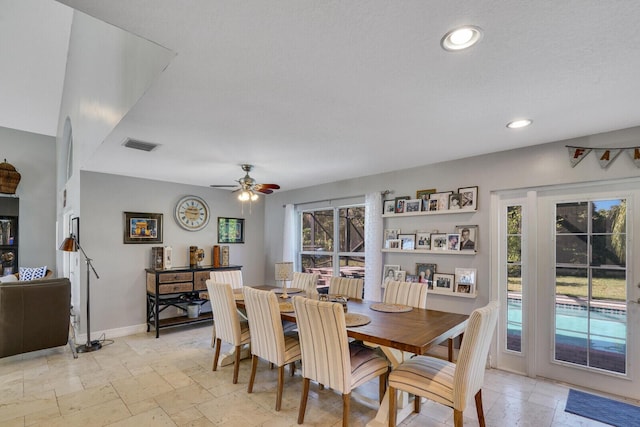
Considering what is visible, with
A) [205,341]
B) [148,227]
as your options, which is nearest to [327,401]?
[205,341]

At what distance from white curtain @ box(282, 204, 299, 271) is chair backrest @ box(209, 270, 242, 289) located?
132 centimetres

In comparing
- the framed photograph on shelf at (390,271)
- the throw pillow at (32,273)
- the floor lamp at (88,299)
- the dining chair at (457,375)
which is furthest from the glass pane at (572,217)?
the throw pillow at (32,273)

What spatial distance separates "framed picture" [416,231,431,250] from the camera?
3.88 m

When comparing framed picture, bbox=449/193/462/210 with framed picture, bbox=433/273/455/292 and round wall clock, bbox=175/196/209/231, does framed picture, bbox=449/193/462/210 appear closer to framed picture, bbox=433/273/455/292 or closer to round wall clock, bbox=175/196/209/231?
framed picture, bbox=433/273/455/292

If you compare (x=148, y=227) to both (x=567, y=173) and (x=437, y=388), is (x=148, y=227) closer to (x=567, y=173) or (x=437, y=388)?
(x=437, y=388)

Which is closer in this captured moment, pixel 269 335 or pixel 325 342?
pixel 325 342

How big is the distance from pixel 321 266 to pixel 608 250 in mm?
3695

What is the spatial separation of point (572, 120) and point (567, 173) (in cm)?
69

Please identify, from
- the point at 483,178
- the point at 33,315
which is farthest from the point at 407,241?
the point at 33,315

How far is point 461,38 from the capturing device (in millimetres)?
1465

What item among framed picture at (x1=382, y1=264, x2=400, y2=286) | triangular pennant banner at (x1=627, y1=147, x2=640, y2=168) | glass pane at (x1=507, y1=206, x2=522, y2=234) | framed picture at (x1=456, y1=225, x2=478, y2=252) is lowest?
framed picture at (x1=382, y1=264, x2=400, y2=286)

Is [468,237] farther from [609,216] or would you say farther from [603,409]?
[603,409]

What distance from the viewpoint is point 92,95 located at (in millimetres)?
3859

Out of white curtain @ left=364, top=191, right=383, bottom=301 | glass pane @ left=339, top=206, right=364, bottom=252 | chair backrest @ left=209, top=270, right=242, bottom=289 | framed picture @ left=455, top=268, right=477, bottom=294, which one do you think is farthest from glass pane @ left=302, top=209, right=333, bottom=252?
framed picture @ left=455, top=268, right=477, bottom=294
